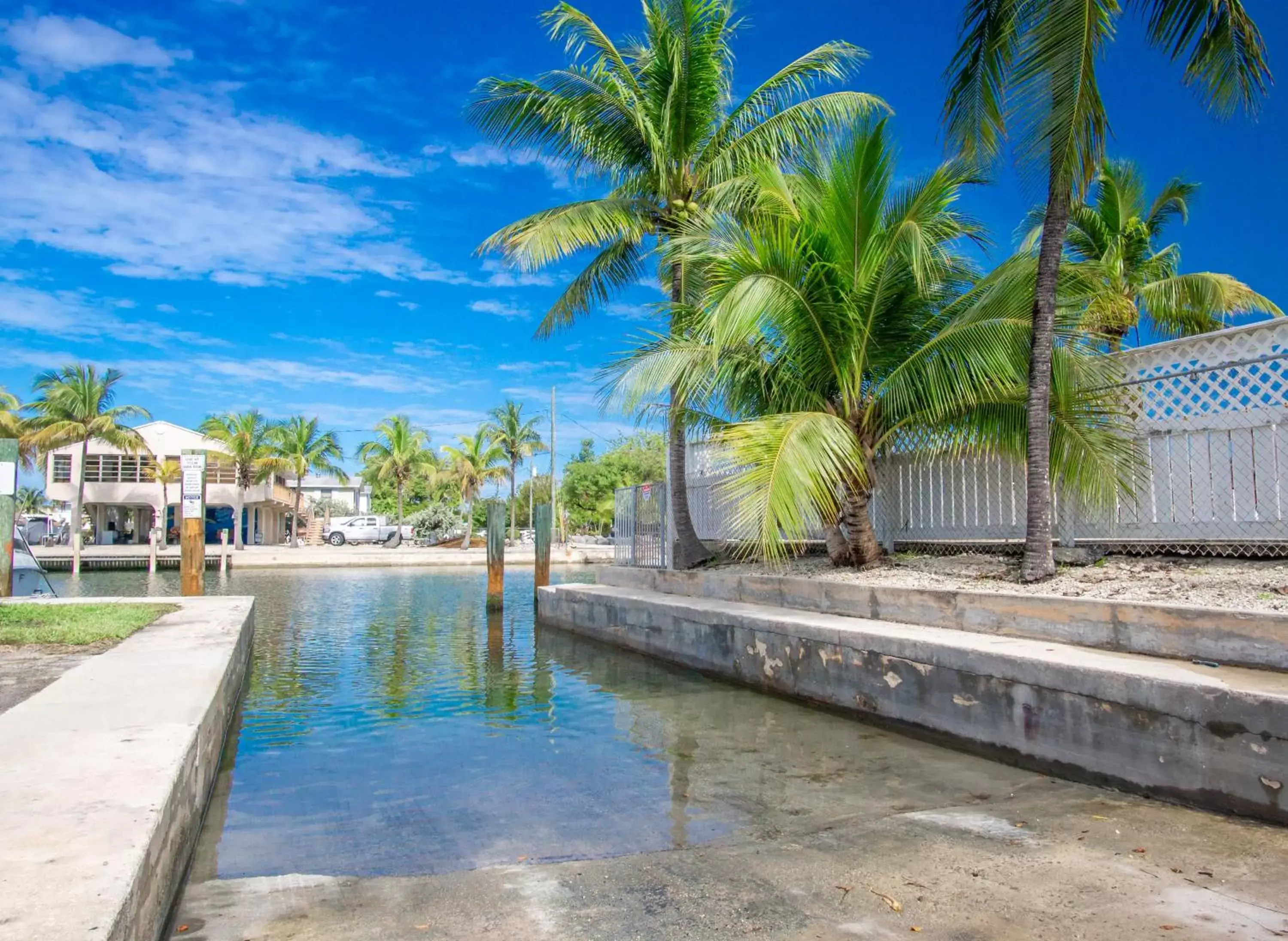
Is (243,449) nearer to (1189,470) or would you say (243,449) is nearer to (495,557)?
(495,557)

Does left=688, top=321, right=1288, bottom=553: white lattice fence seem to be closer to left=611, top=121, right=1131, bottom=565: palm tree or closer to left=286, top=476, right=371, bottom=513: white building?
left=611, top=121, right=1131, bottom=565: palm tree

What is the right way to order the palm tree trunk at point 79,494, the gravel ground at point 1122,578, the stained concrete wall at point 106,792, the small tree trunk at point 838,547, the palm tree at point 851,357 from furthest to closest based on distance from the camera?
1. the palm tree trunk at point 79,494
2. the small tree trunk at point 838,547
3. the palm tree at point 851,357
4. the gravel ground at point 1122,578
5. the stained concrete wall at point 106,792

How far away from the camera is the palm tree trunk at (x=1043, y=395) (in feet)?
24.2

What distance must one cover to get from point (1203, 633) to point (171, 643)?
7919 mm

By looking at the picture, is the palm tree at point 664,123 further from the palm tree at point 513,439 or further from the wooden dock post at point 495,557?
the palm tree at point 513,439

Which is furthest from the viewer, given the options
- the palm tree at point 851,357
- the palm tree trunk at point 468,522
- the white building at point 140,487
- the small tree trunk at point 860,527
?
the palm tree trunk at point 468,522

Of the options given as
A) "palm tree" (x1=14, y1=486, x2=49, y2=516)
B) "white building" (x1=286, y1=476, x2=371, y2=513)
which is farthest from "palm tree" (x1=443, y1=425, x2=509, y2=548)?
"palm tree" (x1=14, y1=486, x2=49, y2=516)

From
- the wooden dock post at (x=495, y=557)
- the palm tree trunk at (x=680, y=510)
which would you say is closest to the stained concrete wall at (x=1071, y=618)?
the palm tree trunk at (x=680, y=510)

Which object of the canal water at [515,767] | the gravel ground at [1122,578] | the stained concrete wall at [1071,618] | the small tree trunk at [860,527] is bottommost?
the canal water at [515,767]

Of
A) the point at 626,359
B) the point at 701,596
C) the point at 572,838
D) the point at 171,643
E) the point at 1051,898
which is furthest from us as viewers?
the point at 701,596

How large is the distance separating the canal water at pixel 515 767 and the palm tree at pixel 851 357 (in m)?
1.93

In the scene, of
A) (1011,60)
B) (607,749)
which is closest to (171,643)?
(607,749)

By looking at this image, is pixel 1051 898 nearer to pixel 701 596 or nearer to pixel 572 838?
pixel 572 838

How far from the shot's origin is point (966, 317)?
8.62m
